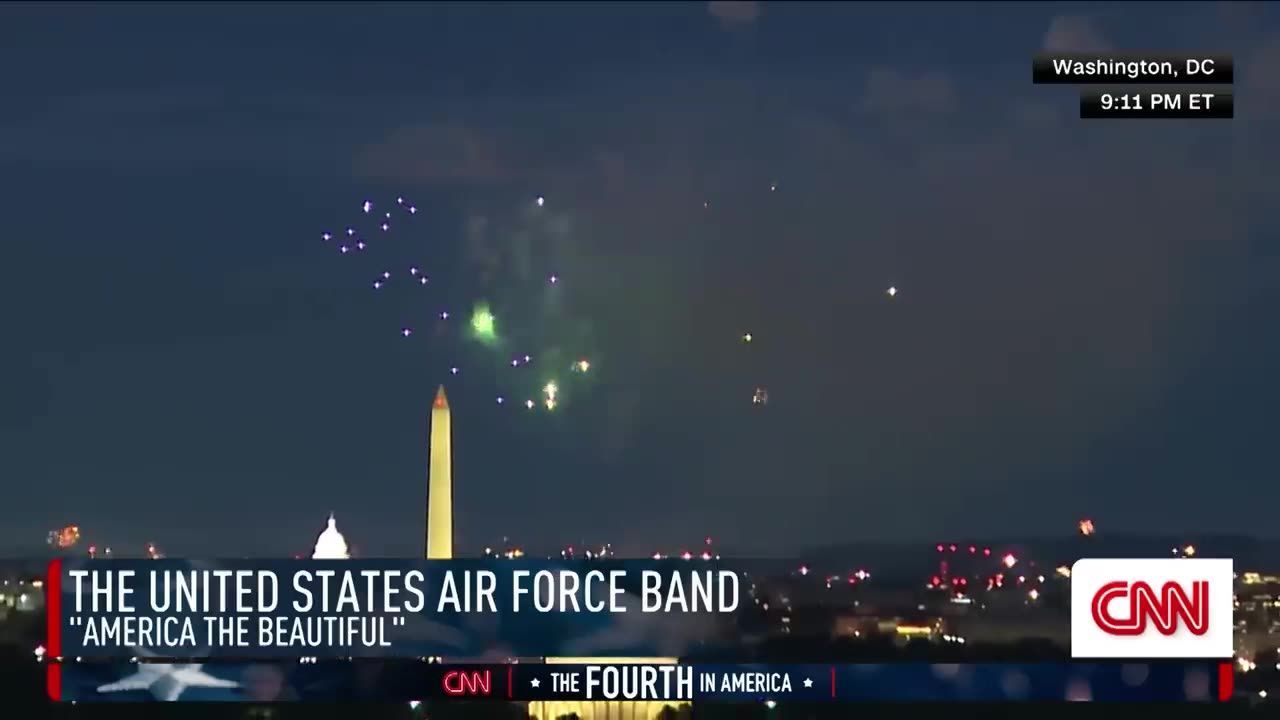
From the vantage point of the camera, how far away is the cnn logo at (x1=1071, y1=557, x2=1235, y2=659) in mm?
32875

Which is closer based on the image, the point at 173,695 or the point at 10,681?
the point at 173,695

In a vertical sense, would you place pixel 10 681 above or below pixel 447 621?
above

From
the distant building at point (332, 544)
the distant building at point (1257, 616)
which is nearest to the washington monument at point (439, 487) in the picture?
the distant building at point (332, 544)

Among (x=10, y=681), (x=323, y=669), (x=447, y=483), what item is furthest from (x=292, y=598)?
(x=10, y=681)

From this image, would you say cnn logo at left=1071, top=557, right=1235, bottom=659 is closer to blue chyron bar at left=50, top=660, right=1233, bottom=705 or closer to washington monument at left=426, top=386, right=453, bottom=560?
Answer: blue chyron bar at left=50, top=660, right=1233, bottom=705

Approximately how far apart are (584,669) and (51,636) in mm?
8057

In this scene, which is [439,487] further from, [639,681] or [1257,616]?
[1257,616]

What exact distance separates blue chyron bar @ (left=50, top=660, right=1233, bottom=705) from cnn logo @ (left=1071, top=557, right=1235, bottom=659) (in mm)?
303

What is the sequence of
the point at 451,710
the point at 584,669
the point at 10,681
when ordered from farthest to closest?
the point at 10,681 < the point at 451,710 < the point at 584,669

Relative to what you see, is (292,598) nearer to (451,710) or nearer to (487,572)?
(487,572)

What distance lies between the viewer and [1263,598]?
11675 cm

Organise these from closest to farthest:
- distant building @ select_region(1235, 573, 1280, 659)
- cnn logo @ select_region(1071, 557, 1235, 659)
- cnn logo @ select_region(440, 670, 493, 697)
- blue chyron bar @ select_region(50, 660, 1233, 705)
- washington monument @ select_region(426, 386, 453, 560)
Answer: blue chyron bar @ select_region(50, 660, 1233, 705), cnn logo @ select_region(440, 670, 493, 697), cnn logo @ select_region(1071, 557, 1235, 659), washington monument @ select_region(426, 386, 453, 560), distant building @ select_region(1235, 573, 1280, 659)

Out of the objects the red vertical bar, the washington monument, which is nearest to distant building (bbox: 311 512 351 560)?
the washington monument

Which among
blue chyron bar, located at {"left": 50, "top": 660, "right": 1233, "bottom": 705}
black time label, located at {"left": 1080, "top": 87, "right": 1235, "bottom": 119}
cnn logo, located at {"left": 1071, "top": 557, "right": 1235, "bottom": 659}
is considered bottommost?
blue chyron bar, located at {"left": 50, "top": 660, "right": 1233, "bottom": 705}
